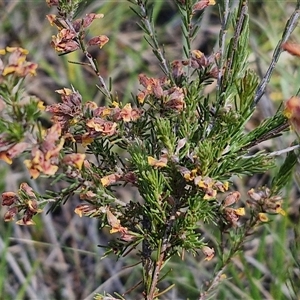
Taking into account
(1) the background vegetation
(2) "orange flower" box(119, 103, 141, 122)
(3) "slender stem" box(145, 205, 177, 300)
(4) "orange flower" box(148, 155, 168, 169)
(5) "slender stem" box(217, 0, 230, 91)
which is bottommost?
(1) the background vegetation

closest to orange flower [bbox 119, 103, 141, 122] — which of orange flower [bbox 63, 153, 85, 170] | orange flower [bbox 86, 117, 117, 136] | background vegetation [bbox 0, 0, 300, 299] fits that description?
orange flower [bbox 86, 117, 117, 136]

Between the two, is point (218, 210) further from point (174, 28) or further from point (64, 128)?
point (174, 28)

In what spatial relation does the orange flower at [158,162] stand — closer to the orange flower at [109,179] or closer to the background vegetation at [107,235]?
the orange flower at [109,179]

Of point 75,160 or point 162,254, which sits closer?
point 75,160

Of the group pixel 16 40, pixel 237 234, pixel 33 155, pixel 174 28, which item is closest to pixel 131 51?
pixel 174 28

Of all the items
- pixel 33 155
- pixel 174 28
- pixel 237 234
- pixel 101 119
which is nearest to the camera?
pixel 33 155

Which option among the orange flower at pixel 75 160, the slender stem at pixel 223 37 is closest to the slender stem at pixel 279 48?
the slender stem at pixel 223 37

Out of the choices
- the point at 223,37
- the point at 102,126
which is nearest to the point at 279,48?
the point at 223,37

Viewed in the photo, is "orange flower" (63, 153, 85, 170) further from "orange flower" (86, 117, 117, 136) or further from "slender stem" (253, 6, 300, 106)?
"slender stem" (253, 6, 300, 106)

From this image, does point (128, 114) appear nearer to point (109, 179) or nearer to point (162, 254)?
point (109, 179)
